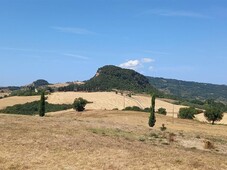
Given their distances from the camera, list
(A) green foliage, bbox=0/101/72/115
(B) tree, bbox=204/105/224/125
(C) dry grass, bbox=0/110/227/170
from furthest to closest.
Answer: (A) green foliage, bbox=0/101/72/115, (B) tree, bbox=204/105/224/125, (C) dry grass, bbox=0/110/227/170

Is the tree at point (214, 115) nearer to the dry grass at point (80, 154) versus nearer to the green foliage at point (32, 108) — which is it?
the green foliage at point (32, 108)

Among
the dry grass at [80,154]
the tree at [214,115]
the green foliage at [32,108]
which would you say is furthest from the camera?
the green foliage at [32,108]

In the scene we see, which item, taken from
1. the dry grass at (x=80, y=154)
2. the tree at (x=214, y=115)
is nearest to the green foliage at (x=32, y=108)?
the tree at (x=214, y=115)

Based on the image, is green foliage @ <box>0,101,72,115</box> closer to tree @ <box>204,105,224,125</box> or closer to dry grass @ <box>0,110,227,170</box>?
tree @ <box>204,105,224,125</box>

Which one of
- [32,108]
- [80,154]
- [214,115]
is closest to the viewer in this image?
[80,154]

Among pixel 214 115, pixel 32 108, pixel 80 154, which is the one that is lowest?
pixel 32 108

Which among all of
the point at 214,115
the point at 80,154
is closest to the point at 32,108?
the point at 214,115

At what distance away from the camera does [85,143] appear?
3809 centimetres

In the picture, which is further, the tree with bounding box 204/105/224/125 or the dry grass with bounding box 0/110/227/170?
the tree with bounding box 204/105/224/125

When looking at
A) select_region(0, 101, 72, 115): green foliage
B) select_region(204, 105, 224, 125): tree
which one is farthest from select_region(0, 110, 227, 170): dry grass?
select_region(0, 101, 72, 115): green foliage

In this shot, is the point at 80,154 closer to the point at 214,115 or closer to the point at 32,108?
the point at 214,115

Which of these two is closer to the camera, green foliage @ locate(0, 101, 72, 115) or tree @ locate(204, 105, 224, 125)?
tree @ locate(204, 105, 224, 125)

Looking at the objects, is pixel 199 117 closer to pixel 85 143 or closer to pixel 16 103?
pixel 16 103

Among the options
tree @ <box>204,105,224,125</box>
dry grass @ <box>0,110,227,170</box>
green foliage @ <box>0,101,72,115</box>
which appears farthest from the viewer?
green foliage @ <box>0,101,72,115</box>
